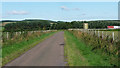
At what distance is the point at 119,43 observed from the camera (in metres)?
13.3

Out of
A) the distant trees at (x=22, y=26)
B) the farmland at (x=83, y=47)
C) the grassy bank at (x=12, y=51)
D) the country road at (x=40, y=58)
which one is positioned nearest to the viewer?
the country road at (x=40, y=58)

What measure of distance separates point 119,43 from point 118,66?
4.67 m

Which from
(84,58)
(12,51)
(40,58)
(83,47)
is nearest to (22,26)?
(83,47)

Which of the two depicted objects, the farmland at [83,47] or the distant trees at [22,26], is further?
the distant trees at [22,26]

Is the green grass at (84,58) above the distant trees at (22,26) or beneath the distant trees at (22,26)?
beneath

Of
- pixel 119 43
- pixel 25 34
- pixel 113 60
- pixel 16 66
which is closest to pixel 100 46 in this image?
pixel 119 43

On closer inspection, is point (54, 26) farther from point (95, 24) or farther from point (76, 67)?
point (76, 67)

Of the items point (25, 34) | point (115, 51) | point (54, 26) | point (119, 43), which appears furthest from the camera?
point (54, 26)

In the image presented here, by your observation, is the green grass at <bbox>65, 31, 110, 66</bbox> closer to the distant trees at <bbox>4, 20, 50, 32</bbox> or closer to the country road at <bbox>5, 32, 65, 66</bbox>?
the country road at <bbox>5, 32, 65, 66</bbox>

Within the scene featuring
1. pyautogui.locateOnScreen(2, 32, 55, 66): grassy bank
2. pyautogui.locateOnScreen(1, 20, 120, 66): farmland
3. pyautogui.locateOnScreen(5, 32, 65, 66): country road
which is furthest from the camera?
pyautogui.locateOnScreen(2, 32, 55, 66): grassy bank

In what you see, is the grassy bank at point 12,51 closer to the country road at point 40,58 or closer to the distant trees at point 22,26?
the country road at point 40,58

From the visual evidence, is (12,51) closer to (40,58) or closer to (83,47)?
(40,58)

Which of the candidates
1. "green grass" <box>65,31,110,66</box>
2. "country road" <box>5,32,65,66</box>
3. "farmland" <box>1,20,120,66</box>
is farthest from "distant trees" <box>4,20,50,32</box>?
"green grass" <box>65,31,110,66</box>

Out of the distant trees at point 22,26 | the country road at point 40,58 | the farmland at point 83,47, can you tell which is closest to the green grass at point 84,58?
the farmland at point 83,47
